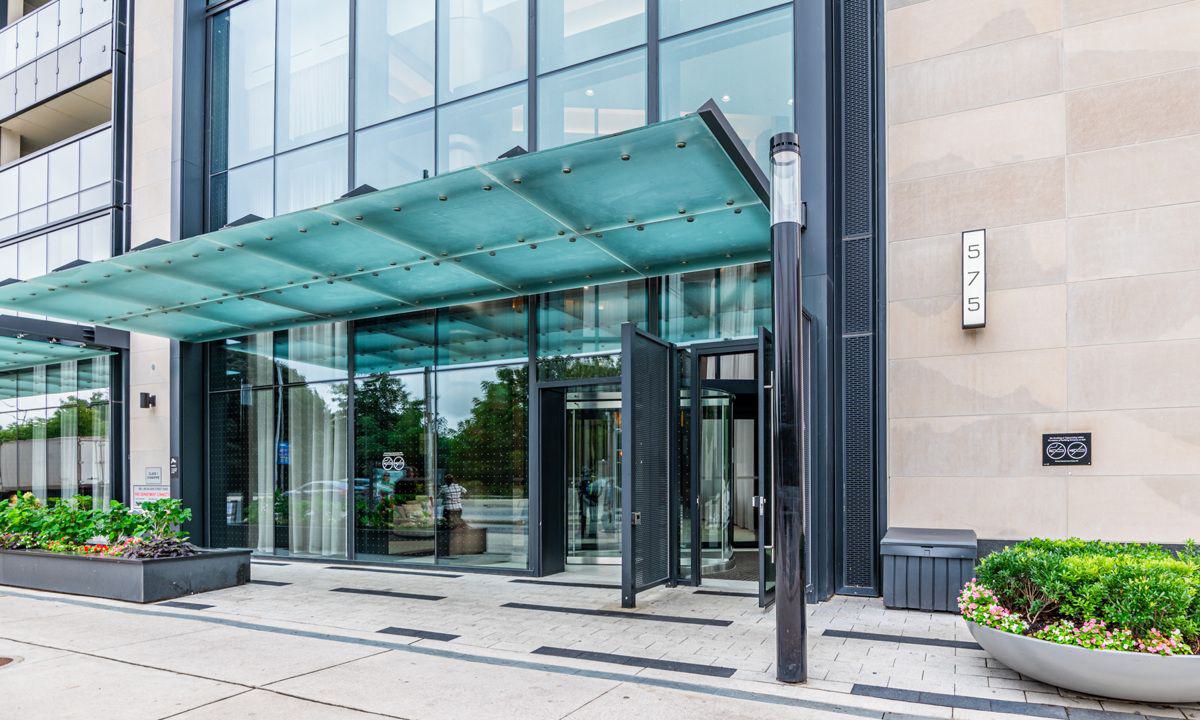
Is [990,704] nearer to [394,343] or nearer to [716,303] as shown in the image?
[716,303]

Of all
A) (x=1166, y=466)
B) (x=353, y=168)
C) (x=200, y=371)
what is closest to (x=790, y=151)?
(x=1166, y=466)

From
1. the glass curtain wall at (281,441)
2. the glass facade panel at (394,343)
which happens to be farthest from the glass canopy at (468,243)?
the glass curtain wall at (281,441)

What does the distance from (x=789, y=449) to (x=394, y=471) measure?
789 centimetres

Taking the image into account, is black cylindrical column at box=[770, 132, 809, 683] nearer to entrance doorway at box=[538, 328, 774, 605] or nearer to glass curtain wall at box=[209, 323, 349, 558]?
entrance doorway at box=[538, 328, 774, 605]

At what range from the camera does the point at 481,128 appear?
36.4ft

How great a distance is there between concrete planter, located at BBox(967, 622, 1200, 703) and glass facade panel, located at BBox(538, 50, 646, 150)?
7101 mm

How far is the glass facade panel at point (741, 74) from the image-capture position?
9.20 m

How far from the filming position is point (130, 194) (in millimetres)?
15125

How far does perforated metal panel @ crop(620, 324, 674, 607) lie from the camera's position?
8.37 metres

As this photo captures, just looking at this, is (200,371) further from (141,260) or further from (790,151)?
(790,151)

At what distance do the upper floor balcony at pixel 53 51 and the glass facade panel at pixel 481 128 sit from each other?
9.08m

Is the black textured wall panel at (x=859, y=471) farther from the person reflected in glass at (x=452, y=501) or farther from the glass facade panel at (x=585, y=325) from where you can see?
the person reflected in glass at (x=452, y=501)

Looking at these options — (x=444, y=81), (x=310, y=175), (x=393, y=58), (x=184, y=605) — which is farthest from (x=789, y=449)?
(x=310, y=175)

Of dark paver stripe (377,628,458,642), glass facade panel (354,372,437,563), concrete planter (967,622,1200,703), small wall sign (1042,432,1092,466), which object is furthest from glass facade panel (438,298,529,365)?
concrete planter (967,622,1200,703)
